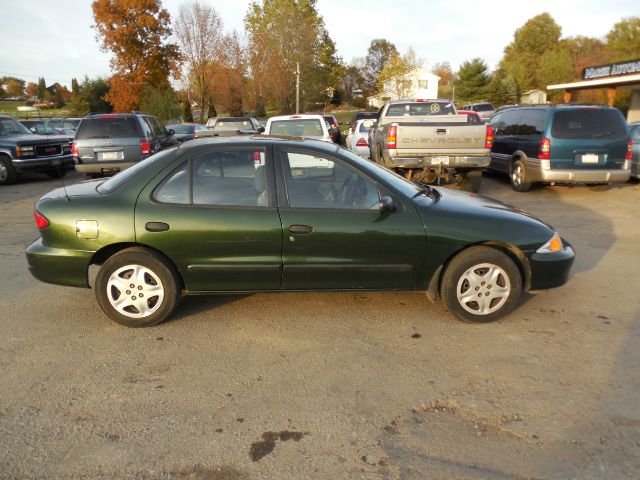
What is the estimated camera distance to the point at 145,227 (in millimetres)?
4094

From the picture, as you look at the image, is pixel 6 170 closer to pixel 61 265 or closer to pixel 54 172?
pixel 54 172

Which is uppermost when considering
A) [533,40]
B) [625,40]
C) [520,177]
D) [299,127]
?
[533,40]

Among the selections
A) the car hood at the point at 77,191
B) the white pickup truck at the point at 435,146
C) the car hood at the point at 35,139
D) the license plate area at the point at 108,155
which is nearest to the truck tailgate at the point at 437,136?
the white pickup truck at the point at 435,146

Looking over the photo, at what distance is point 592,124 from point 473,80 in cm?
5628

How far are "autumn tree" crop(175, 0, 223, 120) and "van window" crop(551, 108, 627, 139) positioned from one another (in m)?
37.6

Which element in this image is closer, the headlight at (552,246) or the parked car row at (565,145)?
the headlight at (552,246)

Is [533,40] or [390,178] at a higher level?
[533,40]

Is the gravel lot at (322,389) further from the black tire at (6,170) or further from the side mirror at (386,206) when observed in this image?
the black tire at (6,170)

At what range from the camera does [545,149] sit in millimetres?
9977

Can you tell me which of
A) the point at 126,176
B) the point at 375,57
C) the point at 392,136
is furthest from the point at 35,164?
the point at 375,57

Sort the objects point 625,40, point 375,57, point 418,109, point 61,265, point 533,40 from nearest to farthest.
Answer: point 61,265, point 418,109, point 625,40, point 533,40, point 375,57

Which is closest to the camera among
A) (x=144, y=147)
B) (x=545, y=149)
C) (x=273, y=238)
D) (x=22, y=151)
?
(x=273, y=238)

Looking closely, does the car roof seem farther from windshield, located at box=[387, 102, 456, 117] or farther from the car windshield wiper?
windshield, located at box=[387, 102, 456, 117]

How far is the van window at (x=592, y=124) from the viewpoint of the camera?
32.2ft
